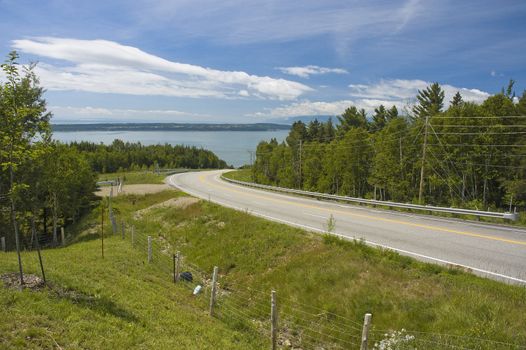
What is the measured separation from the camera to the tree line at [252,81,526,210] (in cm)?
3594

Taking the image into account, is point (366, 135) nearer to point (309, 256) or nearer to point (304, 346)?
point (309, 256)

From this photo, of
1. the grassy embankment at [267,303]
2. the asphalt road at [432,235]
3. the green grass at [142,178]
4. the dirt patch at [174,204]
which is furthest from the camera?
the green grass at [142,178]

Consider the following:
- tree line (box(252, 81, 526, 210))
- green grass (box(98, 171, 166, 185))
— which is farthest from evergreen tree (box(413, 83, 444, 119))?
green grass (box(98, 171, 166, 185))

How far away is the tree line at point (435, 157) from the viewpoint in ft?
118

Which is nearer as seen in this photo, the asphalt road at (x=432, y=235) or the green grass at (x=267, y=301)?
the green grass at (x=267, y=301)

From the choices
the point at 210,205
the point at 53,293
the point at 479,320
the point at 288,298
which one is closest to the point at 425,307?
the point at 479,320

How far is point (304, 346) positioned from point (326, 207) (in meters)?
16.9

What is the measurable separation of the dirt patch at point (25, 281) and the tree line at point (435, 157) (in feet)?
75.4

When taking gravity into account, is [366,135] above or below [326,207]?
above

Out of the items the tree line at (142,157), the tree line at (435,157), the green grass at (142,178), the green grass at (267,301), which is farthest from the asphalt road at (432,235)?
the tree line at (142,157)

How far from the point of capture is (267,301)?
519 inches

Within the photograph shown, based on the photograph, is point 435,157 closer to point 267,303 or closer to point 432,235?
point 432,235

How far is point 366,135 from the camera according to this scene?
5378cm

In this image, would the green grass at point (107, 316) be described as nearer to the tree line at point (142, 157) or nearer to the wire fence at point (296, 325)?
the wire fence at point (296, 325)
